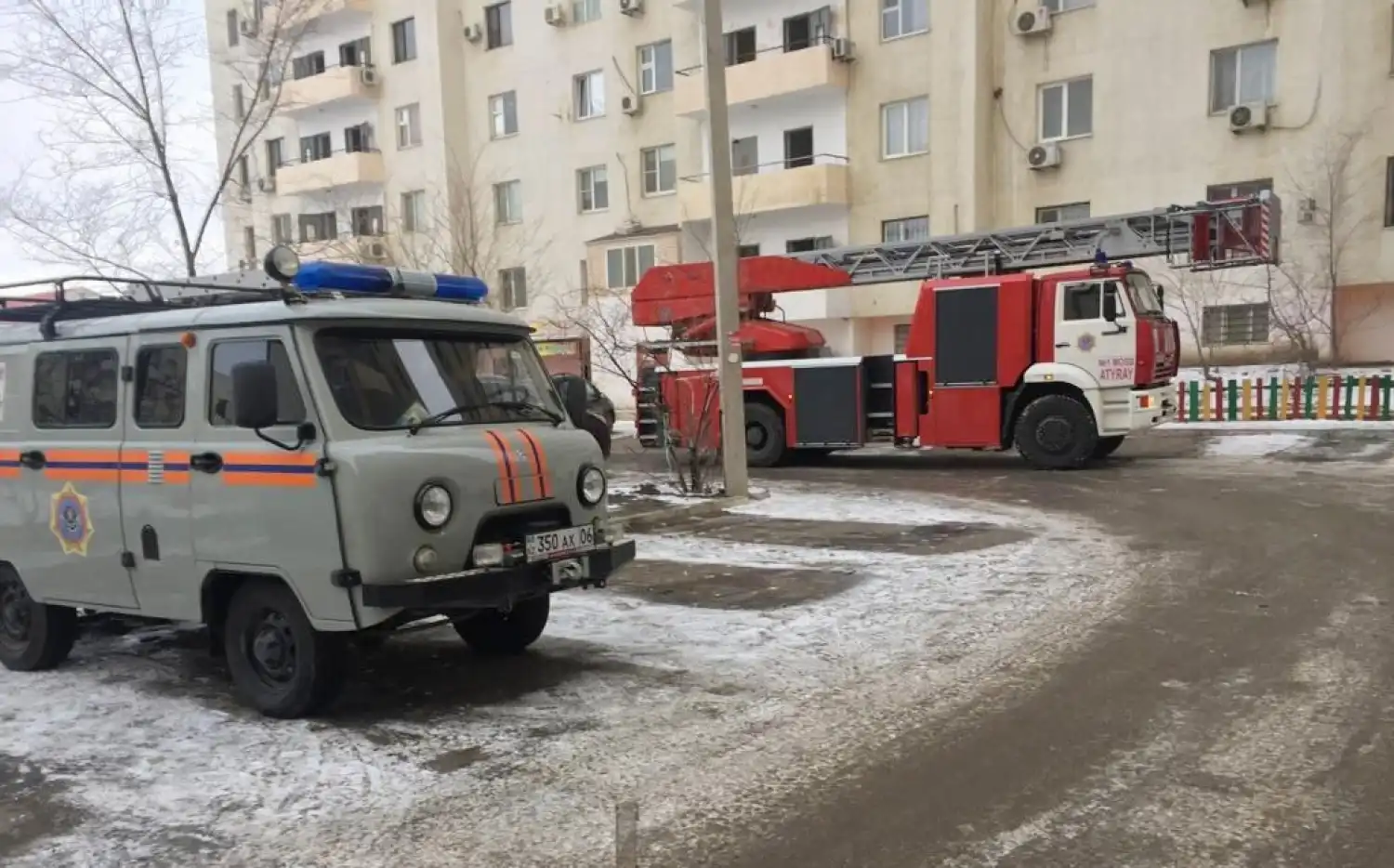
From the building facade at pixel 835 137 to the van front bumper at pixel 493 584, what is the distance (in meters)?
14.1

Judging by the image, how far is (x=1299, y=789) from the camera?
13.8 ft

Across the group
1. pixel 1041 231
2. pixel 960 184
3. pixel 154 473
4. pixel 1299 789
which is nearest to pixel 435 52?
pixel 960 184

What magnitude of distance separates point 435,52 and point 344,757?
35248mm

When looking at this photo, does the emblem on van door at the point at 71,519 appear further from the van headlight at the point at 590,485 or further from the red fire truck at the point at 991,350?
the red fire truck at the point at 991,350

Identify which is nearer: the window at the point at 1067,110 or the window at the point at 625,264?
the window at the point at 1067,110

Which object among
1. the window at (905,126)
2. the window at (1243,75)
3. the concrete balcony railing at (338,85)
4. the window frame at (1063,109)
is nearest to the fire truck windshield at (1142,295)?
the window at (1243,75)

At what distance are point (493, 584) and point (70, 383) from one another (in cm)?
310

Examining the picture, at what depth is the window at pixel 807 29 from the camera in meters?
28.9

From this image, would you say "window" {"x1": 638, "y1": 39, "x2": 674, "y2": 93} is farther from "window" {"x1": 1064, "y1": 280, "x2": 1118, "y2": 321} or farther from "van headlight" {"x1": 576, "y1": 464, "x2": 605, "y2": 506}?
"van headlight" {"x1": 576, "y1": 464, "x2": 605, "y2": 506}

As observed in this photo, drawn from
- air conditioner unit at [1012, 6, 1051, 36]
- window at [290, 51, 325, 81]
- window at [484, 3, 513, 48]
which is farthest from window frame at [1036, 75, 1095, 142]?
window at [290, 51, 325, 81]

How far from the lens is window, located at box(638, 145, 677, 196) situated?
1264 inches

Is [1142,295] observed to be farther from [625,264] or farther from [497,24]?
[497,24]

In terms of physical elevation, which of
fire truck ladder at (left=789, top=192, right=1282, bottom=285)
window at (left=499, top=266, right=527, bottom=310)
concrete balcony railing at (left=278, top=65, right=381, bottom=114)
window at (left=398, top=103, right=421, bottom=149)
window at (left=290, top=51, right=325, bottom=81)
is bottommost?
fire truck ladder at (left=789, top=192, right=1282, bottom=285)

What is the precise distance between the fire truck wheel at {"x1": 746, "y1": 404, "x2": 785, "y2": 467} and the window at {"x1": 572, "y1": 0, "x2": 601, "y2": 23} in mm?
20351
